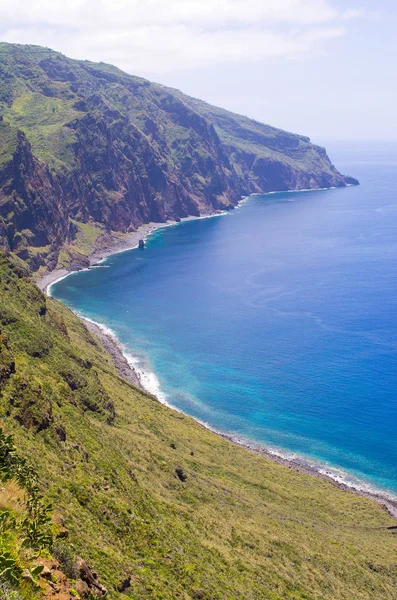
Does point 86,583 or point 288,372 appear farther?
point 288,372

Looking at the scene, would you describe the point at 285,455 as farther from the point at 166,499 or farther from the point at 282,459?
the point at 166,499

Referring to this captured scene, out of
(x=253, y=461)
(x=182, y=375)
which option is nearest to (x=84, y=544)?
(x=253, y=461)

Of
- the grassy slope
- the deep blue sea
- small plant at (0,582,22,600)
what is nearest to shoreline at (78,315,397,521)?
the deep blue sea

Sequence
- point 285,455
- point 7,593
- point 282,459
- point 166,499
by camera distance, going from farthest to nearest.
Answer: point 285,455
point 282,459
point 166,499
point 7,593

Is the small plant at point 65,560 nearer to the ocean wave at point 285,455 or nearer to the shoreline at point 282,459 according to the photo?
the shoreline at point 282,459

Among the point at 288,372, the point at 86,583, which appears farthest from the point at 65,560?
the point at 288,372

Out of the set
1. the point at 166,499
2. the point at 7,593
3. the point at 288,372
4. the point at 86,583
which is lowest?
the point at 288,372

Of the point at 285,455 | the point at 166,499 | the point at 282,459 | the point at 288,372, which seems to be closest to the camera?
the point at 166,499

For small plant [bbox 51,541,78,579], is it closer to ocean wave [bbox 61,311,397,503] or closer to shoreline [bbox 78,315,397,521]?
shoreline [bbox 78,315,397,521]

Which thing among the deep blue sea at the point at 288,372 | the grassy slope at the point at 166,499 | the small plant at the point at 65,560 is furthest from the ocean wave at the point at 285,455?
the small plant at the point at 65,560
